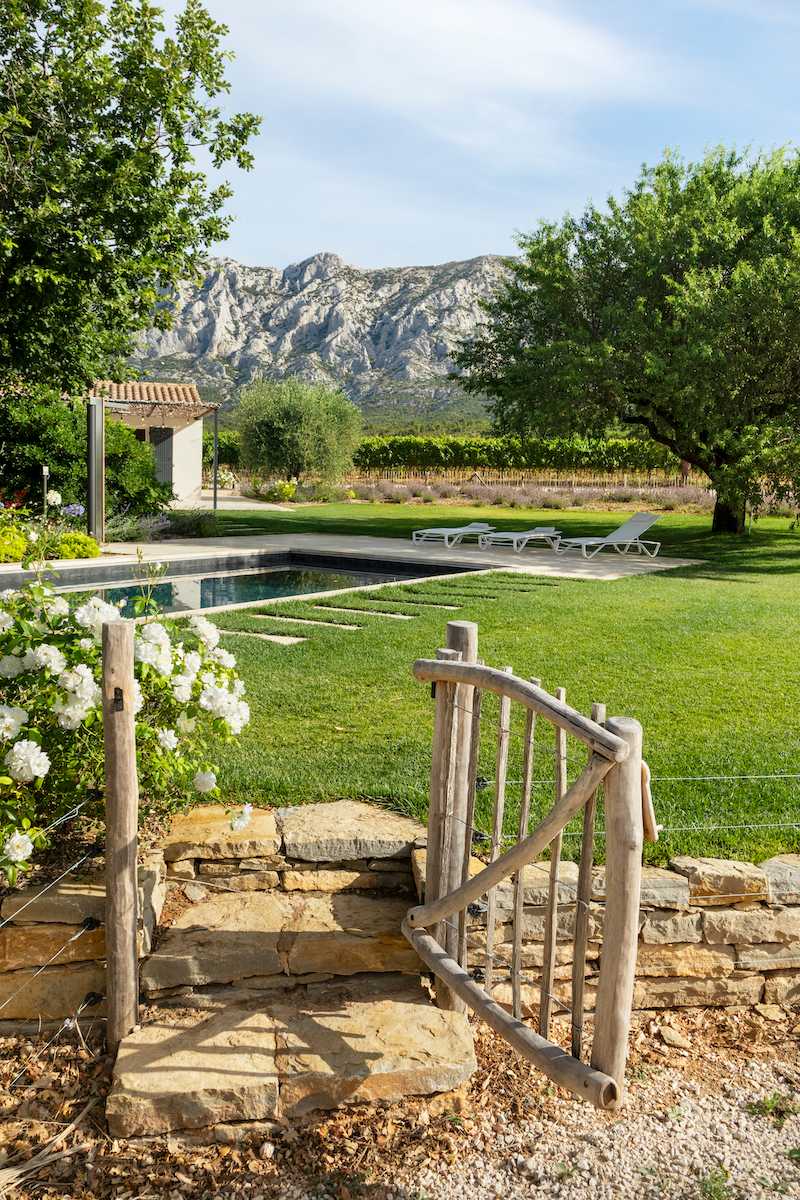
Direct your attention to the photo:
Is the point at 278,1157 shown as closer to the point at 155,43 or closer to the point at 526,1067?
the point at 526,1067

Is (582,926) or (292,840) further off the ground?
(582,926)

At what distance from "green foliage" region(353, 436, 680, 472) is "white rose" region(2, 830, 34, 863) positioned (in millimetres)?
27501

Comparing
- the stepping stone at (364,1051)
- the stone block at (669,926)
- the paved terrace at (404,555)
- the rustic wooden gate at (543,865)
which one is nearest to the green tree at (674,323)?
the paved terrace at (404,555)

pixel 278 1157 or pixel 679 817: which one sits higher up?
pixel 679 817

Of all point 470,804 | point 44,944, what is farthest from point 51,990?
point 470,804

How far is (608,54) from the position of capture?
10.5 meters

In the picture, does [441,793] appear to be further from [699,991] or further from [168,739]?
[699,991]

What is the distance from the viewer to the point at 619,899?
2.47 metres

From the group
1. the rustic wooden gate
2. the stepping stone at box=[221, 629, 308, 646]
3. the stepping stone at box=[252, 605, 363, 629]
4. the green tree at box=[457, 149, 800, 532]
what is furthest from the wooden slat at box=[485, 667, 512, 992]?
the green tree at box=[457, 149, 800, 532]

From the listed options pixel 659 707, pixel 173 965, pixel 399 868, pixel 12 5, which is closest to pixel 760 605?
pixel 659 707

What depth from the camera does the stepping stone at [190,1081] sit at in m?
2.82

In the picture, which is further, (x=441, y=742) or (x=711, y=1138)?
(x=441, y=742)

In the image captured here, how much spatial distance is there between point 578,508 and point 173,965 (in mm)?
24083

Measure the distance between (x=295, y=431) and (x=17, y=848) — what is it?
1074 inches
